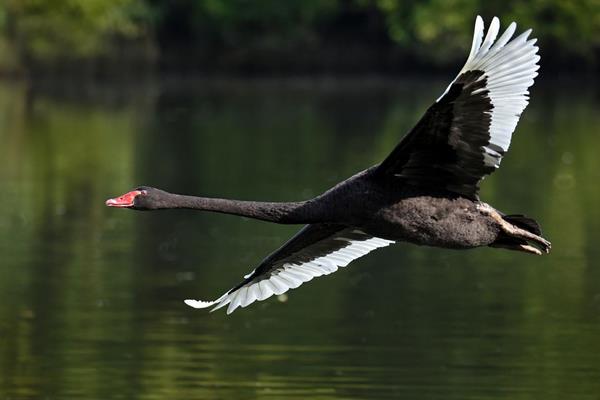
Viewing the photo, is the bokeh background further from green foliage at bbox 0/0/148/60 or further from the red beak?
green foliage at bbox 0/0/148/60

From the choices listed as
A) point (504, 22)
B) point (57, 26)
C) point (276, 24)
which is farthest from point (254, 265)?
point (276, 24)

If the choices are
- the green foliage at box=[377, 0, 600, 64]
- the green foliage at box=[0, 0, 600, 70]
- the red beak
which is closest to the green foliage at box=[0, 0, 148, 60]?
the green foliage at box=[0, 0, 600, 70]

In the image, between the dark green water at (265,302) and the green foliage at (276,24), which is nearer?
the dark green water at (265,302)

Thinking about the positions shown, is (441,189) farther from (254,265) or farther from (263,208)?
(254,265)

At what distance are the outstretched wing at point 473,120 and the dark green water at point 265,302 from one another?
195 centimetres

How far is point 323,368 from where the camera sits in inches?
435

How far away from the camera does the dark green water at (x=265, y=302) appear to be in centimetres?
1079

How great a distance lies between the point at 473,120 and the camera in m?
8.54

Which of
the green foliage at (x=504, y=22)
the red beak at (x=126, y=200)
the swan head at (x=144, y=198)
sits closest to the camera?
the red beak at (x=126, y=200)

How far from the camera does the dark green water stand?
10.8 meters

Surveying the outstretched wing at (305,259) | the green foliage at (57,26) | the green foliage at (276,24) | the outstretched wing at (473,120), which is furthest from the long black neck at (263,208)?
the green foliage at (57,26)

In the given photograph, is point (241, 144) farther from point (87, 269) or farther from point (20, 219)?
point (87, 269)

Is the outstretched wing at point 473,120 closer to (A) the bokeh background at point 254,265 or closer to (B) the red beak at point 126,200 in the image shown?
(B) the red beak at point 126,200

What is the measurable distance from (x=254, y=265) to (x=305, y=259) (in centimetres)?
586
